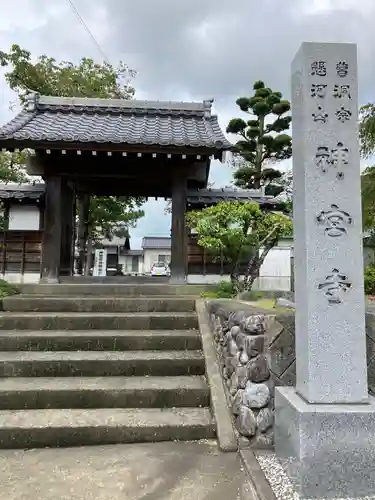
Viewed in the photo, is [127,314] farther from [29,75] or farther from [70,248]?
[29,75]

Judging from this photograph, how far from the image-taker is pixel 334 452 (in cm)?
219

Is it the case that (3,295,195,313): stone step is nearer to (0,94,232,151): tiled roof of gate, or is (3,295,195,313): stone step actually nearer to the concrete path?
the concrete path

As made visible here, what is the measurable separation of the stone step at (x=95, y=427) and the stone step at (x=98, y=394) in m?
0.09

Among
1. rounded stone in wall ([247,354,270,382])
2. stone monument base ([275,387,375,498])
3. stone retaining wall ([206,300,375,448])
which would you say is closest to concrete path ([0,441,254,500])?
stone retaining wall ([206,300,375,448])

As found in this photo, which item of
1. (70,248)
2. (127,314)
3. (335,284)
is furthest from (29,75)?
(335,284)

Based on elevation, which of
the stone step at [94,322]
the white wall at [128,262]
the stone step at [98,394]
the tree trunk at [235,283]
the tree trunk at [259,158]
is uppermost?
the tree trunk at [259,158]

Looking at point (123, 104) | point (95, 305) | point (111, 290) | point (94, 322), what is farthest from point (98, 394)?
point (123, 104)

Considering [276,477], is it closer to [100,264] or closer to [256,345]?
[256,345]

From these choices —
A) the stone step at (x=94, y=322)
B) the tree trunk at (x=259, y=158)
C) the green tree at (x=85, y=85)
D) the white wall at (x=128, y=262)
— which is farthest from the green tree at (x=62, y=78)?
the white wall at (x=128, y=262)

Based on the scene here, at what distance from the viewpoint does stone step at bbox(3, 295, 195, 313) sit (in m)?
4.89

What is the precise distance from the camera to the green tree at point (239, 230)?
5395 millimetres

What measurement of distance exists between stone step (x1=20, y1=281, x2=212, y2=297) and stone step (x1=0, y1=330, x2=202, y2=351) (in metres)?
2.04

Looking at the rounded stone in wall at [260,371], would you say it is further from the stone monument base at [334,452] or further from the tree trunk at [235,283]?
the tree trunk at [235,283]

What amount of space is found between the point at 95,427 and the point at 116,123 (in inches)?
276
